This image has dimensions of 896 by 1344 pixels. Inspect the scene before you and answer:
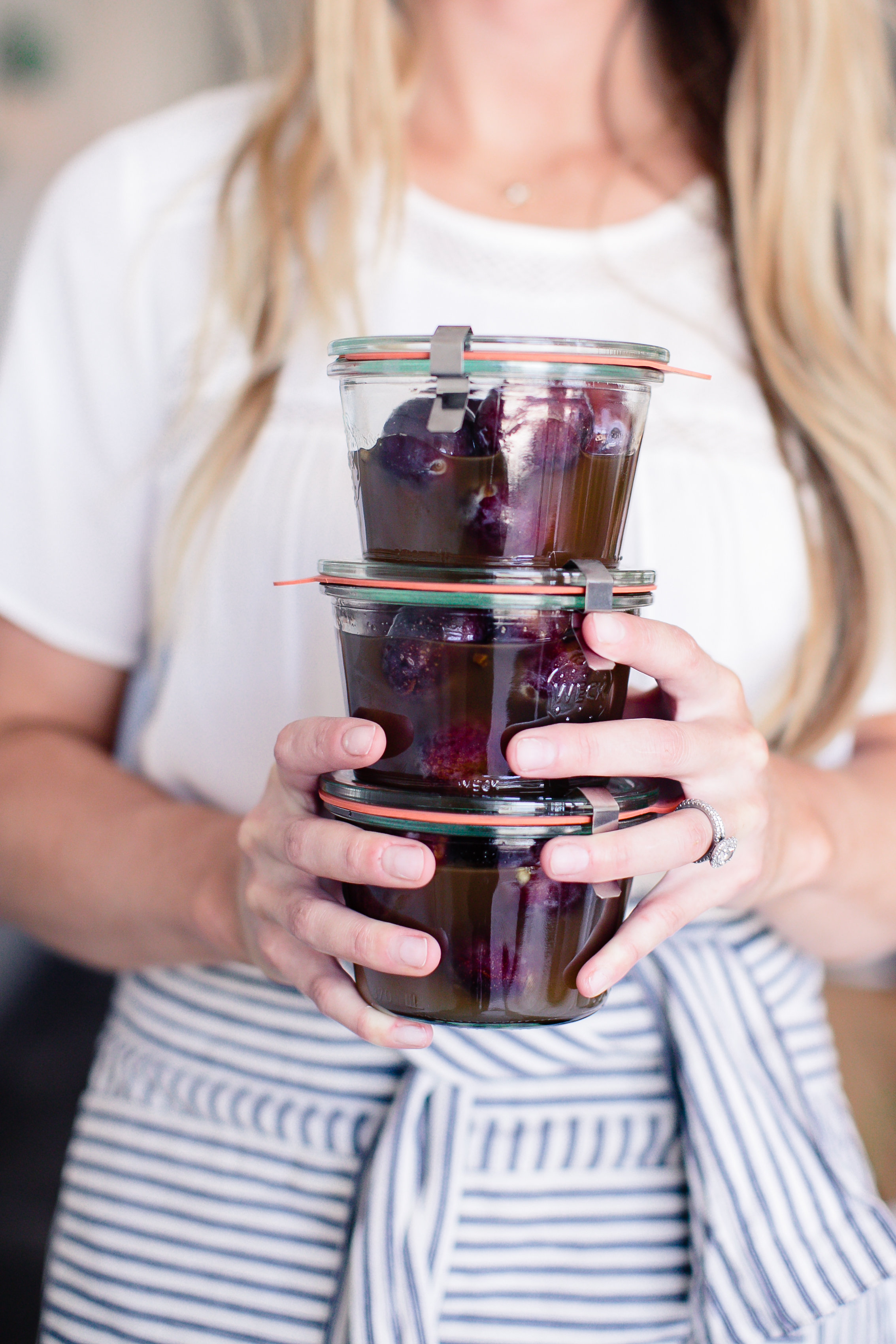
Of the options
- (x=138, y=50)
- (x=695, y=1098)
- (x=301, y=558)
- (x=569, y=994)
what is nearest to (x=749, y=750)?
(x=569, y=994)

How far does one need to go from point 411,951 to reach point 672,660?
0.67ft

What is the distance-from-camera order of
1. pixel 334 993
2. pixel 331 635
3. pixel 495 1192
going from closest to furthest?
pixel 334 993 < pixel 495 1192 < pixel 331 635

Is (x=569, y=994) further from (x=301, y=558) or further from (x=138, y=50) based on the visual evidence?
(x=138, y=50)

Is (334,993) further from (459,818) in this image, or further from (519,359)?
(519,359)

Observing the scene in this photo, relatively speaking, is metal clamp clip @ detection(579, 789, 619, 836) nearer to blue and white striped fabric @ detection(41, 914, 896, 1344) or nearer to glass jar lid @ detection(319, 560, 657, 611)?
glass jar lid @ detection(319, 560, 657, 611)

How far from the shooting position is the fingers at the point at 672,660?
1.86 feet

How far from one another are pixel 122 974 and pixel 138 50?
311 cm

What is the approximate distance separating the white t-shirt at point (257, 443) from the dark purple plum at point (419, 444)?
0.38 meters

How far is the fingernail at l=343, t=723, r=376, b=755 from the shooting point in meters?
0.58

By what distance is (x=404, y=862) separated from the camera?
1.88ft

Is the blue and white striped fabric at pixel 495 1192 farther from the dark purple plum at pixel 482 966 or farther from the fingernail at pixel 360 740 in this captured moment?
the fingernail at pixel 360 740

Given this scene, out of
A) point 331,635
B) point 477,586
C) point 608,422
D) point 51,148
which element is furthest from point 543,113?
point 51,148

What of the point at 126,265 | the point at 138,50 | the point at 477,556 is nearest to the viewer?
the point at 477,556

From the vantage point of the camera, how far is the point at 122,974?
1.09 m
